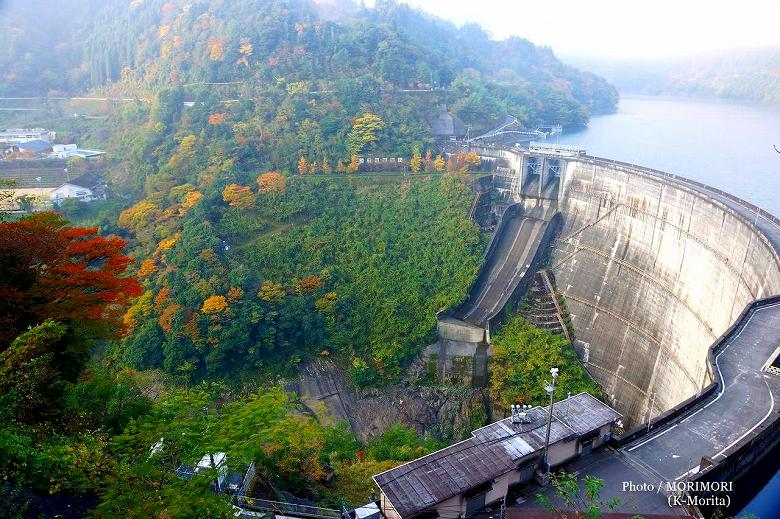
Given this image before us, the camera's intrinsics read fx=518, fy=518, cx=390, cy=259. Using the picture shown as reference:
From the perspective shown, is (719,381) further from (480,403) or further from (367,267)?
(367,267)

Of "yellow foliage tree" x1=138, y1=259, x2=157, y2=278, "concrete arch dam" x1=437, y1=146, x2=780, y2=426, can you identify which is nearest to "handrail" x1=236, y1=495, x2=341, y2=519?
"concrete arch dam" x1=437, y1=146, x2=780, y2=426

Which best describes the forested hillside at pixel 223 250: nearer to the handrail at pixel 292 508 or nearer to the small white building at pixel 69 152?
the handrail at pixel 292 508

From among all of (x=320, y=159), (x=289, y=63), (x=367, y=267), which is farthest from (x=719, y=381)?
(x=289, y=63)

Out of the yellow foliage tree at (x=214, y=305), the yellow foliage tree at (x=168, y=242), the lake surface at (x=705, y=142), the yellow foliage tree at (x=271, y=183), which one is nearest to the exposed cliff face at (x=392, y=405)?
the yellow foliage tree at (x=214, y=305)

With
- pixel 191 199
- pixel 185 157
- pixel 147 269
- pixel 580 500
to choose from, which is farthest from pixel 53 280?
pixel 185 157

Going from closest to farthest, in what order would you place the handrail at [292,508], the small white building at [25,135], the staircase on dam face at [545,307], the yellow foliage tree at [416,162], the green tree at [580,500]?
the green tree at [580,500]
the handrail at [292,508]
the staircase on dam face at [545,307]
the yellow foliage tree at [416,162]
the small white building at [25,135]

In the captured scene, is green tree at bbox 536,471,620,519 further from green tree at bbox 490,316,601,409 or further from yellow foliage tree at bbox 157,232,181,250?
yellow foliage tree at bbox 157,232,181,250
